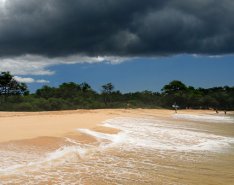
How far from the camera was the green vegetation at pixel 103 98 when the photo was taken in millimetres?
47906

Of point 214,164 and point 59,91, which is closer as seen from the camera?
point 214,164

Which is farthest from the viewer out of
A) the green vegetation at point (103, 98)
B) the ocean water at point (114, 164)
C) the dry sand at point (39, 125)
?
the green vegetation at point (103, 98)

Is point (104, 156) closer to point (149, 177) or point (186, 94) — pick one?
point (149, 177)

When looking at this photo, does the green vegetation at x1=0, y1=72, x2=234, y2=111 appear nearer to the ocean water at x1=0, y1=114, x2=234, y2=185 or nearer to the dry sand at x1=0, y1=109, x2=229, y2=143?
the dry sand at x1=0, y1=109, x2=229, y2=143

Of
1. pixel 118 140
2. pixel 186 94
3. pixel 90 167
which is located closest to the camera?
pixel 90 167

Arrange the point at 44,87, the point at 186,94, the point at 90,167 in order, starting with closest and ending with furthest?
the point at 90,167 → the point at 44,87 → the point at 186,94

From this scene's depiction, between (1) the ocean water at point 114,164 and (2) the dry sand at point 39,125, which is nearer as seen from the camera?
(1) the ocean water at point 114,164

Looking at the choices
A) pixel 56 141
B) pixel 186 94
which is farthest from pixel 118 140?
pixel 186 94

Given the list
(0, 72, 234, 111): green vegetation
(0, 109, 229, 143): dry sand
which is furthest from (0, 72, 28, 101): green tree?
(0, 109, 229, 143): dry sand

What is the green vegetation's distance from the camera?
4791 cm

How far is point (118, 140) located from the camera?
42.4 feet

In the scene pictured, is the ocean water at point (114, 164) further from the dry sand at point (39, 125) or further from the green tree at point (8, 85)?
the green tree at point (8, 85)

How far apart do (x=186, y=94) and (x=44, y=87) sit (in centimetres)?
2818

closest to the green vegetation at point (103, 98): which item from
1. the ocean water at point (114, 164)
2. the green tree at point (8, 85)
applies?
the green tree at point (8, 85)
